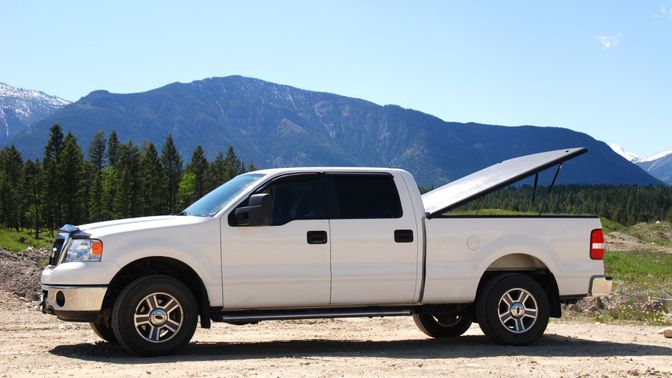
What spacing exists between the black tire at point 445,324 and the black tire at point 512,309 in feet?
4.63

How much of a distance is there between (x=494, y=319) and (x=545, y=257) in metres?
1.04

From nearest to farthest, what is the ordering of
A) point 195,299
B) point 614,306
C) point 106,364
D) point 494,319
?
point 106,364 → point 195,299 → point 494,319 → point 614,306

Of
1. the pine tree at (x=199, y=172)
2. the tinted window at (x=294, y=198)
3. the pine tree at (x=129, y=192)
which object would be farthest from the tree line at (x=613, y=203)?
the tinted window at (x=294, y=198)

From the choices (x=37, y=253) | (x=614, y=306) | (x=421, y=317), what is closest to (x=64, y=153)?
(x=37, y=253)

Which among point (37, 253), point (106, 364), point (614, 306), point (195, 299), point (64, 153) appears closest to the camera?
point (106, 364)

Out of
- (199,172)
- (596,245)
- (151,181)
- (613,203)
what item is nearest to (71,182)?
(151,181)

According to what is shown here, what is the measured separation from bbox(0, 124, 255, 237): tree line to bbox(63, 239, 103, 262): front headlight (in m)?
82.4

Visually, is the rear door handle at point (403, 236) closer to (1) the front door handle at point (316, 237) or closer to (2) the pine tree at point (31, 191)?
(1) the front door handle at point (316, 237)

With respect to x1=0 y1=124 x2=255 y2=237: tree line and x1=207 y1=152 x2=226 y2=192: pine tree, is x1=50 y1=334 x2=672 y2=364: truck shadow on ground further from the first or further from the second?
x1=207 y1=152 x2=226 y2=192: pine tree

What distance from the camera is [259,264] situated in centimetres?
970

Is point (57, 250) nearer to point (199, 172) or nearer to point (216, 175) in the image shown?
point (199, 172)

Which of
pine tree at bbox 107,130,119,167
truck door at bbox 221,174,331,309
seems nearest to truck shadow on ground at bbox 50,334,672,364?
truck door at bbox 221,174,331,309

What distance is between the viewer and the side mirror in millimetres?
9484

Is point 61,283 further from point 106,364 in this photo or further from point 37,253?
point 37,253
